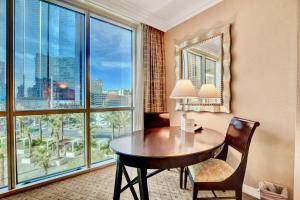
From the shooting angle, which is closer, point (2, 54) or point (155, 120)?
point (2, 54)

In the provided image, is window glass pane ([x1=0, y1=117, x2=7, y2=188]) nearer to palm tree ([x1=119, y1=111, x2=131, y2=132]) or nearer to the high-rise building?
the high-rise building

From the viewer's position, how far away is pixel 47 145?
8.21ft

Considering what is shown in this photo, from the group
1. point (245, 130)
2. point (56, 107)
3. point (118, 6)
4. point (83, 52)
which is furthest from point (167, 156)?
point (118, 6)

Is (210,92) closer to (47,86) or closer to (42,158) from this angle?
(47,86)

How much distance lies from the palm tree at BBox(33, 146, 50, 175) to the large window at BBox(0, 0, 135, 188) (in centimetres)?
1

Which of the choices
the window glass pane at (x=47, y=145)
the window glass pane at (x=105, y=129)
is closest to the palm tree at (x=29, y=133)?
the window glass pane at (x=47, y=145)

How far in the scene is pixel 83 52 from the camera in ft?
9.14

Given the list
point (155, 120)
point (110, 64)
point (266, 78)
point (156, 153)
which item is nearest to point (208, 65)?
point (266, 78)

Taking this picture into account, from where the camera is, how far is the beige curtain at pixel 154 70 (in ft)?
10.6

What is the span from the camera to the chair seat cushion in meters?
1.58

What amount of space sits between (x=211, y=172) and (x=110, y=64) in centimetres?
237

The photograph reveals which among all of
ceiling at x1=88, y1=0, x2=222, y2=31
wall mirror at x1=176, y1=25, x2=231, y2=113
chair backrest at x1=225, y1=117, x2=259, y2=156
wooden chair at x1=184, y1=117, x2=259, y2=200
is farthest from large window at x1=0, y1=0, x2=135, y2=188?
chair backrest at x1=225, y1=117, x2=259, y2=156

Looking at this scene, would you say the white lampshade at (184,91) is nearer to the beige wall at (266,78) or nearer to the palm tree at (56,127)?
the beige wall at (266,78)

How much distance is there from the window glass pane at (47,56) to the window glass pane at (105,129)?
42 cm
